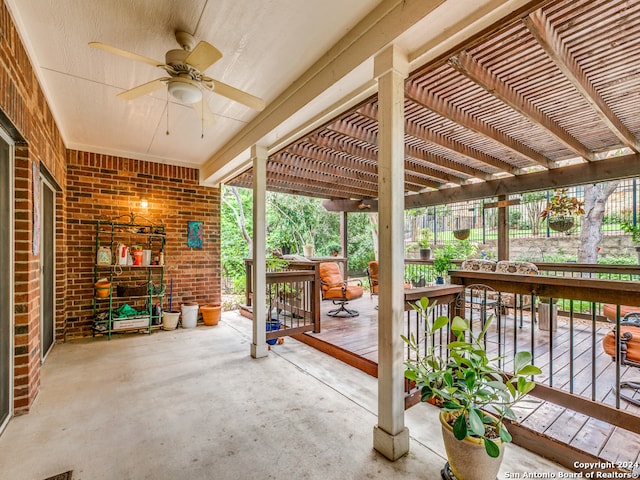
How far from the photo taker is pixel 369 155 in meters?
4.23

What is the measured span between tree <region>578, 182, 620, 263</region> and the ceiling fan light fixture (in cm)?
878

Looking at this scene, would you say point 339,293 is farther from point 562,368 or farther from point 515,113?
point 515,113

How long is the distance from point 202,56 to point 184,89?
338 mm

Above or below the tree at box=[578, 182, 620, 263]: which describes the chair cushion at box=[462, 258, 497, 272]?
below

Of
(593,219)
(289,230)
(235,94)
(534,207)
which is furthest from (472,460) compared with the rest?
(289,230)

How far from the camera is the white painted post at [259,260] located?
3.50m

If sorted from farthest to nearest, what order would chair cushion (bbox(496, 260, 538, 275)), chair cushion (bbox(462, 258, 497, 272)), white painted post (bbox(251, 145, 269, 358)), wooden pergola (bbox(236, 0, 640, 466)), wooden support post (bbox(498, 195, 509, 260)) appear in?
wooden support post (bbox(498, 195, 509, 260)) → chair cushion (bbox(462, 258, 497, 272)) → chair cushion (bbox(496, 260, 538, 275)) → white painted post (bbox(251, 145, 269, 358)) → wooden pergola (bbox(236, 0, 640, 466))

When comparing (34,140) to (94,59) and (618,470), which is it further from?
(618,470)

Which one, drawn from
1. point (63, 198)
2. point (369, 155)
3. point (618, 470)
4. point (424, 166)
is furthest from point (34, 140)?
point (424, 166)

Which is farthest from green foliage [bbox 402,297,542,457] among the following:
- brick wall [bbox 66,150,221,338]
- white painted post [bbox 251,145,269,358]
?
brick wall [bbox 66,150,221,338]

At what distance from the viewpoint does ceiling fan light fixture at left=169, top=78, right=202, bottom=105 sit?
6.59 feet

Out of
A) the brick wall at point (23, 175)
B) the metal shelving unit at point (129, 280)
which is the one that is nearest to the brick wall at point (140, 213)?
the metal shelving unit at point (129, 280)

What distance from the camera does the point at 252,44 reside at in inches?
82.4

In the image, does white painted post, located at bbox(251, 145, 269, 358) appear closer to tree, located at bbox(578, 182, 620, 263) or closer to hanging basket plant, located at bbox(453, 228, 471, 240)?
hanging basket plant, located at bbox(453, 228, 471, 240)
